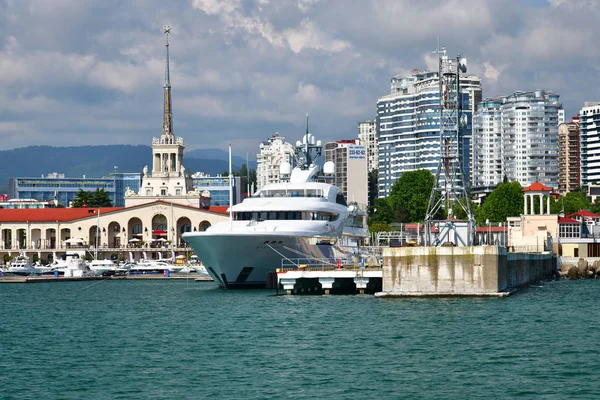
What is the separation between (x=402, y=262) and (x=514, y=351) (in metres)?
16.6

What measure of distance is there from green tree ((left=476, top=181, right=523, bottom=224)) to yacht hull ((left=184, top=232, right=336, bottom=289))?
6713 centimetres

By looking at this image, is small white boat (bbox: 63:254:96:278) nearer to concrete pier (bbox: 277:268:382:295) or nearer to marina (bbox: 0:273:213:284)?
marina (bbox: 0:273:213:284)

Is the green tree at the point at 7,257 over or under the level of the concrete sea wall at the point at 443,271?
under

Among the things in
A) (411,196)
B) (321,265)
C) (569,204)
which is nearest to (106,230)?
(411,196)

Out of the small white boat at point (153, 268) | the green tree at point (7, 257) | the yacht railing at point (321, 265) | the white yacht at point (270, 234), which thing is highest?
the white yacht at point (270, 234)

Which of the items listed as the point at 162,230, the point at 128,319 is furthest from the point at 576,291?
the point at 162,230

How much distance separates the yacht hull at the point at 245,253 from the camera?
68688mm

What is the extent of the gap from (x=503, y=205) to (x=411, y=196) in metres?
25.6

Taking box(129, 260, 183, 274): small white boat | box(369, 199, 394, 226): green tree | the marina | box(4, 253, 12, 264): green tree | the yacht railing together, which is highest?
box(369, 199, 394, 226): green tree

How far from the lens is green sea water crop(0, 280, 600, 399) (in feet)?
108

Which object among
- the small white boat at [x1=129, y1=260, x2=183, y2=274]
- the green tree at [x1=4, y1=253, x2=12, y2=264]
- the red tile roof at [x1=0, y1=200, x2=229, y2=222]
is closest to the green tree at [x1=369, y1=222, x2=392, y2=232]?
the red tile roof at [x1=0, y1=200, x2=229, y2=222]

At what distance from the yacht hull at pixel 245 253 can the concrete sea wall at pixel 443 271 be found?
13.7m

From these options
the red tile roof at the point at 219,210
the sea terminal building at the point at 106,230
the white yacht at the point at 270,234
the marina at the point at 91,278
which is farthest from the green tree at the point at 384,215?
the white yacht at the point at 270,234

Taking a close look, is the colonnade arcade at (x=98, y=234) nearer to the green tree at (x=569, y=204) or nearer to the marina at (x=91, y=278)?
the marina at (x=91, y=278)
